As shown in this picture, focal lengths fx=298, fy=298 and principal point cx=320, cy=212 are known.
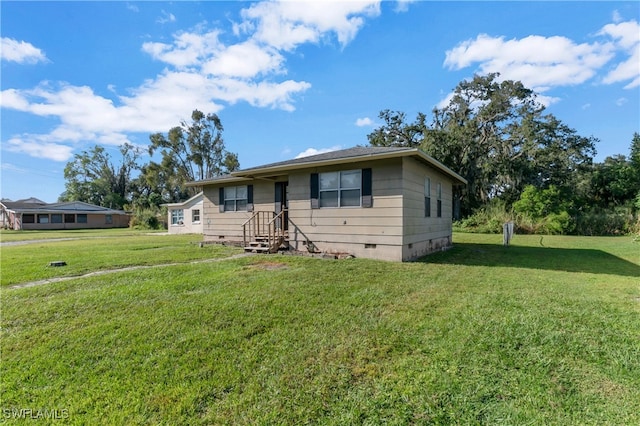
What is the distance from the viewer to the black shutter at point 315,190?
841cm

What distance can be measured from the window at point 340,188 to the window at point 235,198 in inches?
152

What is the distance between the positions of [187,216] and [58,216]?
2242 cm

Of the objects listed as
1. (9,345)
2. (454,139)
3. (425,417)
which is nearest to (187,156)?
(454,139)

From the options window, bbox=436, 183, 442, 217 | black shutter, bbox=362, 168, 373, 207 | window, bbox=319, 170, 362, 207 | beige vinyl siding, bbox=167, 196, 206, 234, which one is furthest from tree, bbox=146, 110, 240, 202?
black shutter, bbox=362, 168, 373, 207

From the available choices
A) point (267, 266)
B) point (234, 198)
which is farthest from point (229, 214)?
point (267, 266)

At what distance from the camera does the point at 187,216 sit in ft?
69.1

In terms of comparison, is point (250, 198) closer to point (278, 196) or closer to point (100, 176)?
point (278, 196)

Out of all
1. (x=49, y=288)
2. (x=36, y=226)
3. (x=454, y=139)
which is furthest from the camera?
(x=36, y=226)

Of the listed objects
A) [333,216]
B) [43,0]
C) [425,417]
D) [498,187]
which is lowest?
[425,417]

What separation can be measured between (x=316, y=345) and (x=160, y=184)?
40.9 metres

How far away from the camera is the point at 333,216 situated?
8180 mm

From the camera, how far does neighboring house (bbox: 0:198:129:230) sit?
101ft

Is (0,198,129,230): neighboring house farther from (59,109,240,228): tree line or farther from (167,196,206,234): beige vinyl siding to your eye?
(167,196,206,234): beige vinyl siding

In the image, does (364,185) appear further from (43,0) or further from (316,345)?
(43,0)
